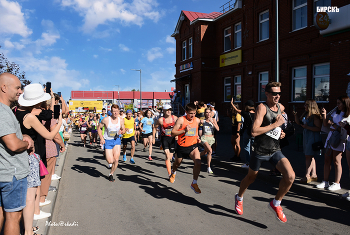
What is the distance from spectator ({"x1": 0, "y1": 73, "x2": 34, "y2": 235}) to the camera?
8.67 ft

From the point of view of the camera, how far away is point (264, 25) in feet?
59.2

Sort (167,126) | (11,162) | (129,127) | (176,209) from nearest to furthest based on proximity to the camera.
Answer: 1. (11,162)
2. (176,209)
3. (167,126)
4. (129,127)

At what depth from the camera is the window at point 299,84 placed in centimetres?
1530

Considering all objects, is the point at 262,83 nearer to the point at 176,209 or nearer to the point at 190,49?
the point at 190,49

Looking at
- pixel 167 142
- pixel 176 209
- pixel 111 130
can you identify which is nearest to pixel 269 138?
pixel 176 209

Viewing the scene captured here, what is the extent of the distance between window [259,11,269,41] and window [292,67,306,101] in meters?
3.47

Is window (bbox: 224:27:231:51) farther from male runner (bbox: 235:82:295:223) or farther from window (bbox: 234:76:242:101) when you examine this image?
male runner (bbox: 235:82:295:223)

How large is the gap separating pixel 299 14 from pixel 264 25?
2.96 metres

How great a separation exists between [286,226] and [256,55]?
1593cm

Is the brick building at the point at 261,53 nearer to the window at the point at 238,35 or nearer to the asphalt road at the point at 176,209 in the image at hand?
the window at the point at 238,35

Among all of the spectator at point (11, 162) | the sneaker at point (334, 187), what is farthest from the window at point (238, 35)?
the spectator at point (11, 162)

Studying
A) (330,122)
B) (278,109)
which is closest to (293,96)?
(330,122)

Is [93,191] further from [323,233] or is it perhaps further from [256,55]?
[256,55]

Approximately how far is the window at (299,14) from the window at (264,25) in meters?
2.29
